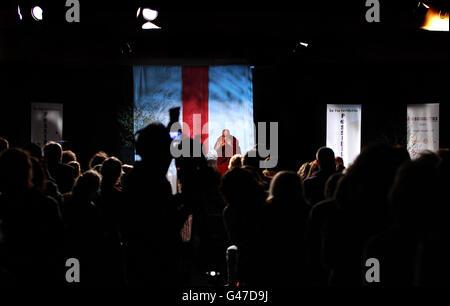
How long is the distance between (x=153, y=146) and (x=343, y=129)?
569 centimetres

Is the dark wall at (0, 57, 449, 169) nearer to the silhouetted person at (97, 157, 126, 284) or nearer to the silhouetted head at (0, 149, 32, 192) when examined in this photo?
the silhouetted person at (97, 157, 126, 284)

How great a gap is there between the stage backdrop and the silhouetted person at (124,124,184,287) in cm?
527

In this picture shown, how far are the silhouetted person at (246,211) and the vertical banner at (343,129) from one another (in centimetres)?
500

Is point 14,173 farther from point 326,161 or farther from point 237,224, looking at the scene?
point 326,161

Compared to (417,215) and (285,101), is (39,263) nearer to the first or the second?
(417,215)

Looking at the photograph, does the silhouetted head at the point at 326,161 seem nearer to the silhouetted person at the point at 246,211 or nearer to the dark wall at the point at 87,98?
the silhouetted person at the point at 246,211

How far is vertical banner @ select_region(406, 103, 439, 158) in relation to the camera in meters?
6.91

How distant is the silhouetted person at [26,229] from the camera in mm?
1811

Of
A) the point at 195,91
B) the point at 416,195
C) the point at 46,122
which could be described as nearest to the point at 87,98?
the point at 46,122

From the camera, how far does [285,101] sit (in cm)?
745

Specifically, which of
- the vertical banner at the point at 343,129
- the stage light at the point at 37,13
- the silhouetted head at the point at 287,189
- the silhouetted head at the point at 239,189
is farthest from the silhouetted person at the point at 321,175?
the stage light at the point at 37,13

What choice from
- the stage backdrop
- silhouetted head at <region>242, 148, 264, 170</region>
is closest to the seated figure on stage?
the stage backdrop

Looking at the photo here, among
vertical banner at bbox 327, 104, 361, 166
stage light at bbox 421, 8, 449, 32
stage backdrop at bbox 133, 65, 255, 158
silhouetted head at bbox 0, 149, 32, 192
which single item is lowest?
silhouetted head at bbox 0, 149, 32, 192

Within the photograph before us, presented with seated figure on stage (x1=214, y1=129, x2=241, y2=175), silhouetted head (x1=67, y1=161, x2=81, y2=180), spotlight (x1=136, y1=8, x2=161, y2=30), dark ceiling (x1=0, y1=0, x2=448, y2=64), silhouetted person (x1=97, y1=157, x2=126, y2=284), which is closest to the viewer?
silhouetted person (x1=97, y1=157, x2=126, y2=284)
